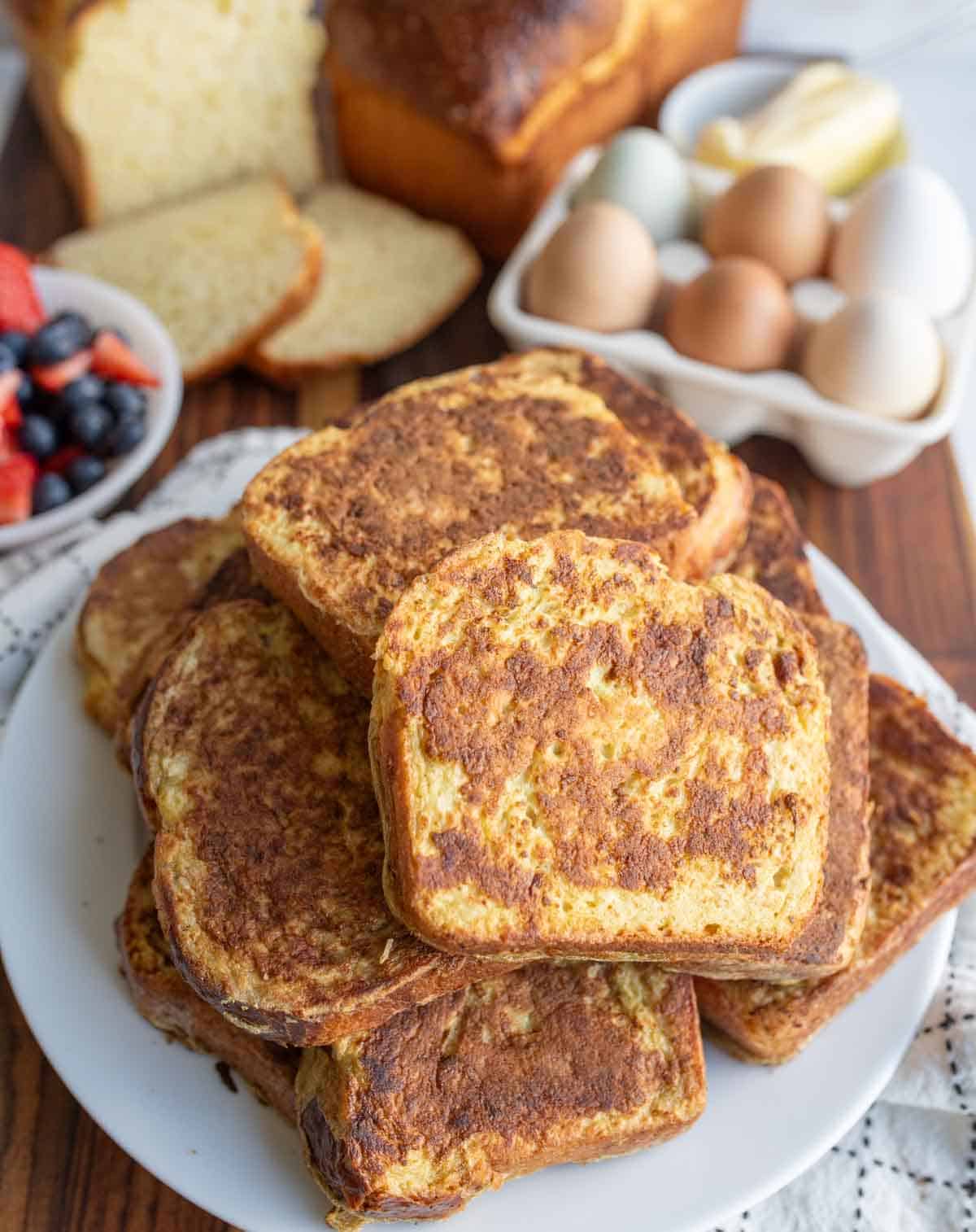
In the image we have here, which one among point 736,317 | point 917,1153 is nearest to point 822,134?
point 736,317

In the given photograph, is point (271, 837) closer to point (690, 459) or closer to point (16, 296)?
point (690, 459)

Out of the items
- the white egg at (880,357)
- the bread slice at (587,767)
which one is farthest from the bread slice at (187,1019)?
the white egg at (880,357)

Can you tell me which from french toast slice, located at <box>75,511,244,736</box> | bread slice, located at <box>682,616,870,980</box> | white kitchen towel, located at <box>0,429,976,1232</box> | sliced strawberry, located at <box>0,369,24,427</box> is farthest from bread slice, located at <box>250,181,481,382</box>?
white kitchen towel, located at <box>0,429,976,1232</box>

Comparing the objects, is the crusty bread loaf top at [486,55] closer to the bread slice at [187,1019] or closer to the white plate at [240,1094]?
the white plate at [240,1094]

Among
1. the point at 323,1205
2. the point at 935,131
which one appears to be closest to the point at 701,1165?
the point at 323,1205

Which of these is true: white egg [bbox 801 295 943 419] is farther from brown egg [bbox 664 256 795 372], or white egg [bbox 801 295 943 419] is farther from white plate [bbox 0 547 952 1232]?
white plate [bbox 0 547 952 1232]
